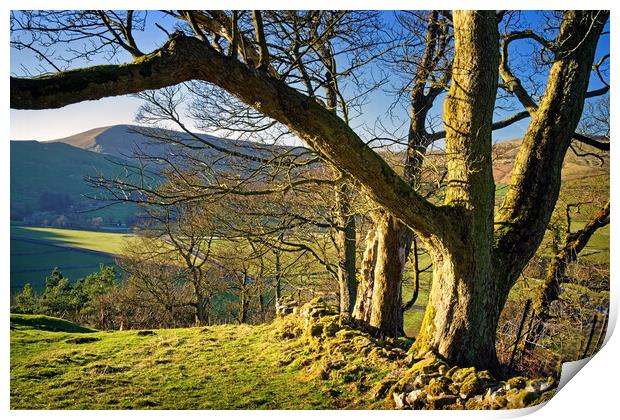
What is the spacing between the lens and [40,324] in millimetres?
5559

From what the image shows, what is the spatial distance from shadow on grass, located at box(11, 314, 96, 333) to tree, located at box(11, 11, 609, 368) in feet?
13.0

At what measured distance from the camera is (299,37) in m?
4.75

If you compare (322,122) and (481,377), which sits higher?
(322,122)

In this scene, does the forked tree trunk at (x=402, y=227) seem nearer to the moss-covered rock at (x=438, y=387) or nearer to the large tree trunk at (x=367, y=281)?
the large tree trunk at (x=367, y=281)

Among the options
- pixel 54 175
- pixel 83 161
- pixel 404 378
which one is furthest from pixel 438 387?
pixel 54 175

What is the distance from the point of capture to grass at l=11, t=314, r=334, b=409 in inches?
146

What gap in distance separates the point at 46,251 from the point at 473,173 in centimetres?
416

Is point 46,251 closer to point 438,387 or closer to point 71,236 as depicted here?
point 71,236

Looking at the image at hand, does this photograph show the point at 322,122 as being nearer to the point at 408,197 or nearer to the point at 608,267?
the point at 408,197

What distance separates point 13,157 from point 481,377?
174 inches

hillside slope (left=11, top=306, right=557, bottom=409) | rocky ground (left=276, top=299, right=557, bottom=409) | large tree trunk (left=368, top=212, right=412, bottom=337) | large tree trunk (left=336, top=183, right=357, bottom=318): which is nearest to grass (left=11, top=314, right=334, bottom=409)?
hillside slope (left=11, top=306, right=557, bottom=409)

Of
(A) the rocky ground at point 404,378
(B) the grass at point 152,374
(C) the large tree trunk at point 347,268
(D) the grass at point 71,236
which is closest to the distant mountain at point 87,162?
(D) the grass at point 71,236

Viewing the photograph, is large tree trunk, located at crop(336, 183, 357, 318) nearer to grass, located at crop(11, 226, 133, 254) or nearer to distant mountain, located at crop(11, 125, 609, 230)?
distant mountain, located at crop(11, 125, 609, 230)
